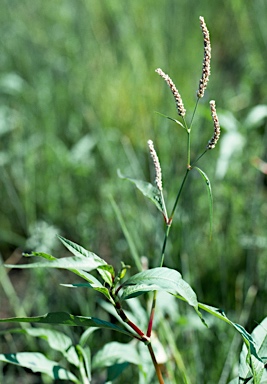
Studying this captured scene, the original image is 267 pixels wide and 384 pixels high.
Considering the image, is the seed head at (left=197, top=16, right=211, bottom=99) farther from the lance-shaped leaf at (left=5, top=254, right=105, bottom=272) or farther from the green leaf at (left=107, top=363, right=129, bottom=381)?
the green leaf at (left=107, top=363, right=129, bottom=381)

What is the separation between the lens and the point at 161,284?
2.13 ft

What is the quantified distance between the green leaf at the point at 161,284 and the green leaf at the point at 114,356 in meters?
0.31

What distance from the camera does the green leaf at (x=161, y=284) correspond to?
0.63 meters

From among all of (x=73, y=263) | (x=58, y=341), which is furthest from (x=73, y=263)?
(x=58, y=341)

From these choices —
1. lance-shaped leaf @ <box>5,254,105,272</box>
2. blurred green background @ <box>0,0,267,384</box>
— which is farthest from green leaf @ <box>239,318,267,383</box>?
blurred green background @ <box>0,0,267,384</box>

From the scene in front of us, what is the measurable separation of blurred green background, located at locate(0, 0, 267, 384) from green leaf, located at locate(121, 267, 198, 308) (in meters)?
0.61

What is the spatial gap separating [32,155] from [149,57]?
84cm

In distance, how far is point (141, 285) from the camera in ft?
2.30

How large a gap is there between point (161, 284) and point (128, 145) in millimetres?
1450

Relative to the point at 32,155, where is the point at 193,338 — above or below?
below

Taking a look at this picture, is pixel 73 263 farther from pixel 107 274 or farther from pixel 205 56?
pixel 205 56

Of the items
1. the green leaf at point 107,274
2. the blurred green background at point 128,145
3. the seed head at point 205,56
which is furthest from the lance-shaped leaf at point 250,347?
the blurred green background at point 128,145

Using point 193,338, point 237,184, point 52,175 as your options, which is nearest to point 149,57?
point 52,175

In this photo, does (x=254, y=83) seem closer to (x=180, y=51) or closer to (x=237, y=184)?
(x=180, y=51)
